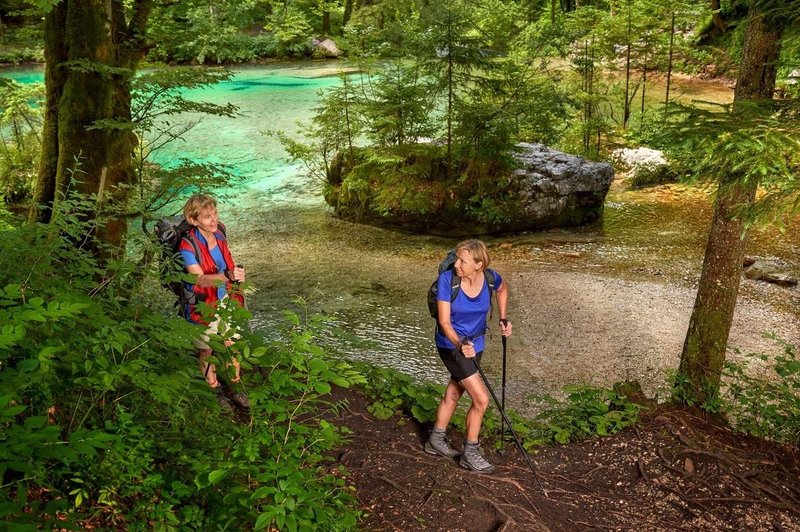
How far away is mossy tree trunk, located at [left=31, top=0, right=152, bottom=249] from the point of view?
19.8 feet

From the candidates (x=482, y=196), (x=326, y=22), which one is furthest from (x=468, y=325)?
(x=326, y=22)

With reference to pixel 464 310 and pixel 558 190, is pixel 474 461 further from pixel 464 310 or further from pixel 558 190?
pixel 558 190

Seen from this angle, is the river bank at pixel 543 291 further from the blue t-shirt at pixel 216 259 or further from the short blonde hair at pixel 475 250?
the short blonde hair at pixel 475 250

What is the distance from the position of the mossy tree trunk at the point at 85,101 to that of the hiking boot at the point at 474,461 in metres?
4.12

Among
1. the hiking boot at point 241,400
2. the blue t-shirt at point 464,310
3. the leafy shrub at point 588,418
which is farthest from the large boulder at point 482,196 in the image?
the blue t-shirt at point 464,310

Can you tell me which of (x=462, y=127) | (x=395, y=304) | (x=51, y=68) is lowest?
(x=395, y=304)

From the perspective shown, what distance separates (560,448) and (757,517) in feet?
4.72

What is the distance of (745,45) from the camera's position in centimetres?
493

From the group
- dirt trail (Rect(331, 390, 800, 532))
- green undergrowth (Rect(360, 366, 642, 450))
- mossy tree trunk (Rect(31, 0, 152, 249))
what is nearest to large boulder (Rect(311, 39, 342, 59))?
mossy tree trunk (Rect(31, 0, 152, 249))

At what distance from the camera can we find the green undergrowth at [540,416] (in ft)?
16.6

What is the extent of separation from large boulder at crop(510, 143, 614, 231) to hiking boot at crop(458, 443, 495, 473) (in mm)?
8166

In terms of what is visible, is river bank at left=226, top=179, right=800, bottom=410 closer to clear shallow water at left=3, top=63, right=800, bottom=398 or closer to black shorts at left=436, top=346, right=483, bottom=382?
clear shallow water at left=3, top=63, right=800, bottom=398

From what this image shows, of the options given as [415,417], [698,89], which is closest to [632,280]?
[415,417]

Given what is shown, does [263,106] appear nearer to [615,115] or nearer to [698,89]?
[615,115]
